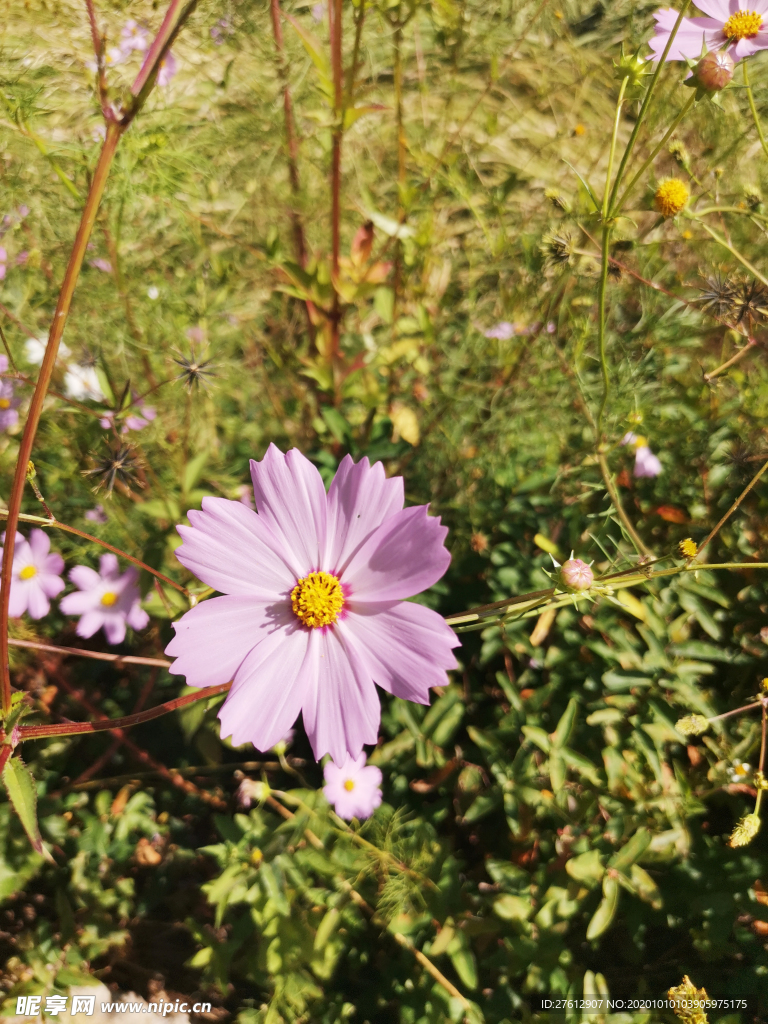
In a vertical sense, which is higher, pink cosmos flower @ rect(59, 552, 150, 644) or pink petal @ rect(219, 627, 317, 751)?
pink cosmos flower @ rect(59, 552, 150, 644)

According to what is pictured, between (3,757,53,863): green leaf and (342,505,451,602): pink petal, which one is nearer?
(3,757,53,863): green leaf

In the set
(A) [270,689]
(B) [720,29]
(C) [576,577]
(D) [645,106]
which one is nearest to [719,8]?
(B) [720,29]

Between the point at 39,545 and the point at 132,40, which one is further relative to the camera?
the point at 132,40

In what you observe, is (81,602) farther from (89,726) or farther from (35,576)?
(89,726)

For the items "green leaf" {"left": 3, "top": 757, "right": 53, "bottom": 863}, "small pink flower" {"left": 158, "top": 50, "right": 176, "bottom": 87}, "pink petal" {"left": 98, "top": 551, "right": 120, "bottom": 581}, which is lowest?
"green leaf" {"left": 3, "top": 757, "right": 53, "bottom": 863}

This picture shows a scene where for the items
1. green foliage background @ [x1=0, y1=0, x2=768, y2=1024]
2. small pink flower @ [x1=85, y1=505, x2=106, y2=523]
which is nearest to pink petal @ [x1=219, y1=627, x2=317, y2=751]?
green foliage background @ [x1=0, y1=0, x2=768, y2=1024]

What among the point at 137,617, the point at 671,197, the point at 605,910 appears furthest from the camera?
the point at 137,617

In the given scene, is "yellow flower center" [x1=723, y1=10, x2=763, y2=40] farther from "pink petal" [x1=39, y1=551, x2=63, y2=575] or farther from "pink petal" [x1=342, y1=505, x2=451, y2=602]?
"pink petal" [x1=39, y1=551, x2=63, y2=575]

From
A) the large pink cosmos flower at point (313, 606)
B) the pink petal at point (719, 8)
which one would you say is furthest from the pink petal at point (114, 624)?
the pink petal at point (719, 8)
